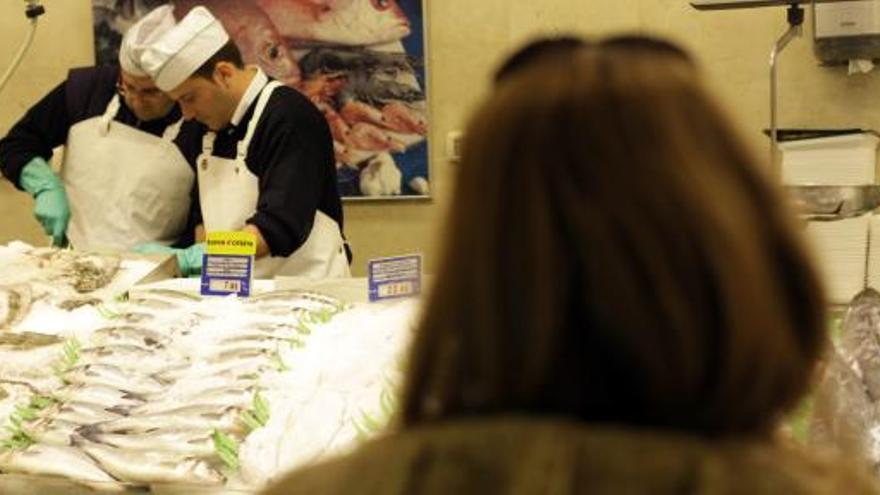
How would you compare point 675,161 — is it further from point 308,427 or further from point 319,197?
point 319,197

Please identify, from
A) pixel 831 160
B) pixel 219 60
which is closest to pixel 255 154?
pixel 219 60

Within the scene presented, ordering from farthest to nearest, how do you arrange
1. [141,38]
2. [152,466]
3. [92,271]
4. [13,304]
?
[141,38]
[92,271]
[13,304]
[152,466]

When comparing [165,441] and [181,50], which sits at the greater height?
[181,50]

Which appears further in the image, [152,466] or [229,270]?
[229,270]

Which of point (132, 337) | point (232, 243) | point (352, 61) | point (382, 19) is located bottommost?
point (132, 337)

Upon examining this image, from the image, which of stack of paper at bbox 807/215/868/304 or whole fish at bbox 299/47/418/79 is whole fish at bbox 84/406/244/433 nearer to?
stack of paper at bbox 807/215/868/304

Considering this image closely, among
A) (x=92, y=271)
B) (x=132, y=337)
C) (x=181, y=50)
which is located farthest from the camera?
(x=181, y=50)

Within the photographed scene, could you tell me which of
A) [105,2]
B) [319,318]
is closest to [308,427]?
[319,318]

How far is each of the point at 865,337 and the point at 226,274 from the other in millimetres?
1260

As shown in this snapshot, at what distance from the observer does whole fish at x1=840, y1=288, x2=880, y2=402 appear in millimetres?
2055

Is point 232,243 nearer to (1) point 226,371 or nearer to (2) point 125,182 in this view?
(1) point 226,371

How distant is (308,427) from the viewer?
201 centimetres

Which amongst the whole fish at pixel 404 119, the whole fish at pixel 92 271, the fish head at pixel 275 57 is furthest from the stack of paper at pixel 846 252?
the fish head at pixel 275 57

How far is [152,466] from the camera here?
197 cm
